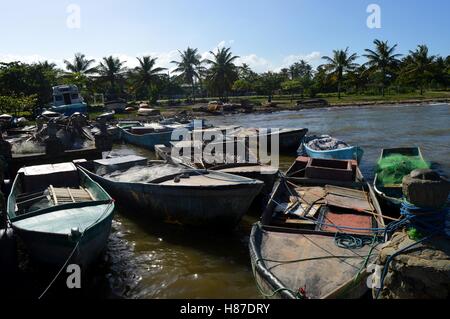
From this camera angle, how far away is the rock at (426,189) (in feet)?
14.0

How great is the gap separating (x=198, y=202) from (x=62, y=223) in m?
3.52

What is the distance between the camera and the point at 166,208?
1108 cm

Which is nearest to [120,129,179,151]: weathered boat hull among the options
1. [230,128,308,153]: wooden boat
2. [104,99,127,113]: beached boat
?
[230,128,308,153]: wooden boat

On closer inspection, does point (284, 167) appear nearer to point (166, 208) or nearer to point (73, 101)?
point (166, 208)

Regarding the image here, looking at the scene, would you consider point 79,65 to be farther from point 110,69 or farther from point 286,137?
point 286,137

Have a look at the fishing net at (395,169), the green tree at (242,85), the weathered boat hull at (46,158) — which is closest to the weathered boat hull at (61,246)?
the fishing net at (395,169)

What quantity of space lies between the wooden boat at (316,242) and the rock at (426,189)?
1995 mm

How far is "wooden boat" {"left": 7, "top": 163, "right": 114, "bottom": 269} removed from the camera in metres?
7.57

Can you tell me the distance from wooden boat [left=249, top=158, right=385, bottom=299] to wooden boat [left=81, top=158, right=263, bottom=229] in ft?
3.31

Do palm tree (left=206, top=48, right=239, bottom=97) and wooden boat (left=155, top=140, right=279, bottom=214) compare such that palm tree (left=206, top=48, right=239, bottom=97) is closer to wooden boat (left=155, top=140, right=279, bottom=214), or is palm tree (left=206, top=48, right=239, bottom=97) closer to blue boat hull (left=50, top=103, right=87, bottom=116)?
blue boat hull (left=50, top=103, right=87, bottom=116)

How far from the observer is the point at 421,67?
220 ft

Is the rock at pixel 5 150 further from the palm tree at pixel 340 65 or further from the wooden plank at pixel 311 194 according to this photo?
the palm tree at pixel 340 65

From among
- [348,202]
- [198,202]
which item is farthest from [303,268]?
[348,202]

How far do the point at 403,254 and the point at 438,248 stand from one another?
375 mm
